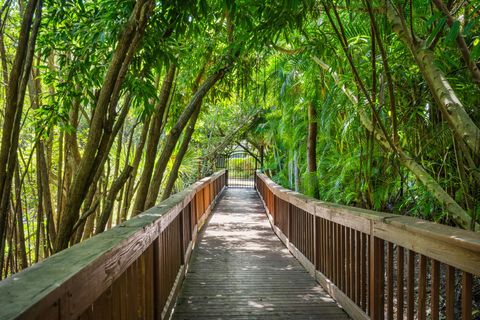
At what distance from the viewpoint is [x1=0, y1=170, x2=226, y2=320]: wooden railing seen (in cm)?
94

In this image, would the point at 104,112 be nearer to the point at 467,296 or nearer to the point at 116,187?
the point at 116,187

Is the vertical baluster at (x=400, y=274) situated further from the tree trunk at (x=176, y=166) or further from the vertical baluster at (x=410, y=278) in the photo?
the tree trunk at (x=176, y=166)

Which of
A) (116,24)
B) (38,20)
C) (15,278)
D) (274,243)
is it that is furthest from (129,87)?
(274,243)

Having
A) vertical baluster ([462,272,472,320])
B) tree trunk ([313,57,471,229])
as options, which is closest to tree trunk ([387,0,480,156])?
tree trunk ([313,57,471,229])

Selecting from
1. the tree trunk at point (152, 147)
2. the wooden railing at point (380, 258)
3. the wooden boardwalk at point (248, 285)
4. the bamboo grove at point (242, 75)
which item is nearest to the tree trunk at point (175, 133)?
the bamboo grove at point (242, 75)

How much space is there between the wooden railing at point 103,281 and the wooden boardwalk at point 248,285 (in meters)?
0.54

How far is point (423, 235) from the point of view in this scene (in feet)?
6.35

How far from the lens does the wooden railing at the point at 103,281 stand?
36.8 inches

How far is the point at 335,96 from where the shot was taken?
4.32 metres

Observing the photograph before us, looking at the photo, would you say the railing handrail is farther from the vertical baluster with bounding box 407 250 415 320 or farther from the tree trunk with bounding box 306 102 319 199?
the tree trunk with bounding box 306 102 319 199

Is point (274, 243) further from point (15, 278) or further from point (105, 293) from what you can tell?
point (15, 278)

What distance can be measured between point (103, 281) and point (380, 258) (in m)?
1.84

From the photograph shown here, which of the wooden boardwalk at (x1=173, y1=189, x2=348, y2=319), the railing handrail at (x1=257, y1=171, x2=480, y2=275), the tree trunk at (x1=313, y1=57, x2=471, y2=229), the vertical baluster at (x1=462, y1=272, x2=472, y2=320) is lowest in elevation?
the wooden boardwalk at (x1=173, y1=189, x2=348, y2=319)

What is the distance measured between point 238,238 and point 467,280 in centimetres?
539
